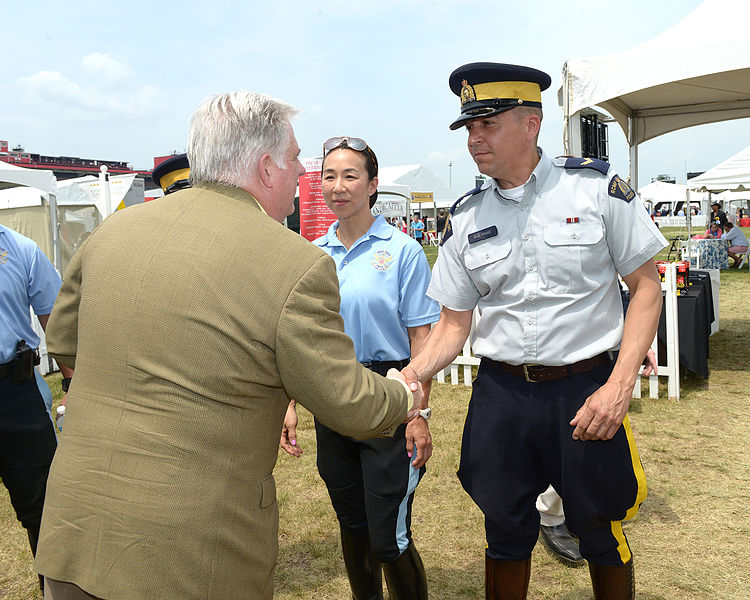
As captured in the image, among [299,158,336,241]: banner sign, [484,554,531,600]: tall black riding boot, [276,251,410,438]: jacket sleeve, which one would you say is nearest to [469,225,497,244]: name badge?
[276,251,410,438]: jacket sleeve

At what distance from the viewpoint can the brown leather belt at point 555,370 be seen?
227cm

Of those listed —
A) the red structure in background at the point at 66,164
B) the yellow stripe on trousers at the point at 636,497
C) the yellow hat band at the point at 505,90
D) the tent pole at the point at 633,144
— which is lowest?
the yellow stripe on trousers at the point at 636,497

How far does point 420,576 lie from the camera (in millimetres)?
2646

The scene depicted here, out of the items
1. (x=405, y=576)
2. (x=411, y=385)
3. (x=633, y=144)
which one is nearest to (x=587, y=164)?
(x=411, y=385)

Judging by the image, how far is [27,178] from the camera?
8281 mm

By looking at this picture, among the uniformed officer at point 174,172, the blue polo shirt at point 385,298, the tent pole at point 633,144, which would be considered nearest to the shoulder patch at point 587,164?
the blue polo shirt at point 385,298

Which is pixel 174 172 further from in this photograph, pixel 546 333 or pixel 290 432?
pixel 546 333

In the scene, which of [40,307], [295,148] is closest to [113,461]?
[295,148]

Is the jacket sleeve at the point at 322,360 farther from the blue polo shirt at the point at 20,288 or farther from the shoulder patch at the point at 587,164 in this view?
the blue polo shirt at the point at 20,288

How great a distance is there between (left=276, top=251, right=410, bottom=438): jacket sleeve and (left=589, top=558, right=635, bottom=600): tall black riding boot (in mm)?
1287

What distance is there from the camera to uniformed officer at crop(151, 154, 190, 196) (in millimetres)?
3395

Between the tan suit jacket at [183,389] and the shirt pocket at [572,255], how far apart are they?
1.09 meters

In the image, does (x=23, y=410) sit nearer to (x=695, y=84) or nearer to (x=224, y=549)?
(x=224, y=549)

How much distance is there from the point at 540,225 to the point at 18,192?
10547 mm
